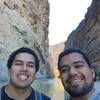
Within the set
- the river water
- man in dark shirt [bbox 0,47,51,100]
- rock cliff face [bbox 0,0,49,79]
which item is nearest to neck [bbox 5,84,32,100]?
man in dark shirt [bbox 0,47,51,100]

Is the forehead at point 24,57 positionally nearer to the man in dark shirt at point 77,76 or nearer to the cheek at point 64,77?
the man in dark shirt at point 77,76

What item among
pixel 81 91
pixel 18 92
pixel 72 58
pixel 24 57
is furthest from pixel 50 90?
pixel 81 91

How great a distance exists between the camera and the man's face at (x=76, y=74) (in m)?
3.55

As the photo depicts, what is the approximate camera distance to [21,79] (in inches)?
167

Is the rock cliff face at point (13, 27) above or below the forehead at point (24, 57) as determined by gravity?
above

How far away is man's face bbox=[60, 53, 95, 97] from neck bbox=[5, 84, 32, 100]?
2.19 ft

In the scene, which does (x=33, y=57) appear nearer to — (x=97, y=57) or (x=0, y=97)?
(x=0, y=97)

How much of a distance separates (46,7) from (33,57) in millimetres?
44758

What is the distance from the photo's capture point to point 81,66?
A: 376 centimetres

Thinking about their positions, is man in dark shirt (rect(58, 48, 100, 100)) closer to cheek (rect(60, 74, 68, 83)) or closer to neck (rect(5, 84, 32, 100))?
cheek (rect(60, 74, 68, 83))

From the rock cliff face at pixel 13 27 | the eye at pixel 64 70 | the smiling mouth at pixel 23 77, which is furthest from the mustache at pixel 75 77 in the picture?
the rock cliff face at pixel 13 27

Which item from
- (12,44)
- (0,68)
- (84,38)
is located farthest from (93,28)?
(0,68)

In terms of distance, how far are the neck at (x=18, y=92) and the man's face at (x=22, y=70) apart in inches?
1.8

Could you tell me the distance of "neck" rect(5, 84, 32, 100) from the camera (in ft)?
13.7
